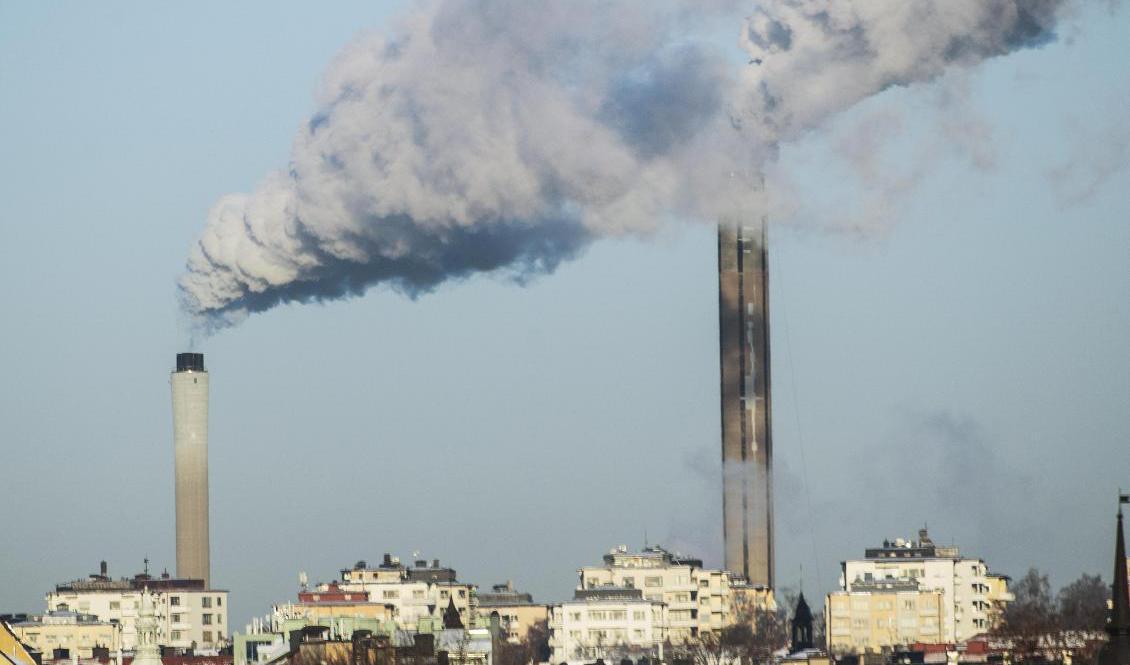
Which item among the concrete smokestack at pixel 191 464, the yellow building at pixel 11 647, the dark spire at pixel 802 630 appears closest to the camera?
the yellow building at pixel 11 647

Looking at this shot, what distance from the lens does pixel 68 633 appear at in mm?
146000

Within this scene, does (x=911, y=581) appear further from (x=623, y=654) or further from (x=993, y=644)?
(x=993, y=644)

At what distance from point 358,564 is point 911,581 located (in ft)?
108

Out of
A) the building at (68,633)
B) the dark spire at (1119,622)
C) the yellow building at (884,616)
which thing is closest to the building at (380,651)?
the building at (68,633)

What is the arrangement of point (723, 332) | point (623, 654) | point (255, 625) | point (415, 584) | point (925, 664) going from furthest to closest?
point (415, 584) → point (723, 332) → point (623, 654) → point (255, 625) → point (925, 664)

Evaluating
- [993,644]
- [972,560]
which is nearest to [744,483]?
[972,560]

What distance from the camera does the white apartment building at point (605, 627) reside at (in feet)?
471

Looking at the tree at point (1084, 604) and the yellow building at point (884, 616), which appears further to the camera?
the yellow building at point (884, 616)

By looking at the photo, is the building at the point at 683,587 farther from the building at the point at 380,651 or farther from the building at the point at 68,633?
the building at the point at 380,651

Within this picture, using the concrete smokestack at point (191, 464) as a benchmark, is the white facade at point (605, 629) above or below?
below

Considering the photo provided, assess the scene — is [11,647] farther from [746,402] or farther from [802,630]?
[746,402]

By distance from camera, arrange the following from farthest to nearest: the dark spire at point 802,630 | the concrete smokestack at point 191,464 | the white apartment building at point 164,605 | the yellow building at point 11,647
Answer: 1. the white apartment building at point 164,605
2. the concrete smokestack at point 191,464
3. the dark spire at point 802,630
4. the yellow building at point 11,647

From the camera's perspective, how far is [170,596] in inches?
5635

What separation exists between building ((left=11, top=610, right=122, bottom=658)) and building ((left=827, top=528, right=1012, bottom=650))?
35.0 metres
